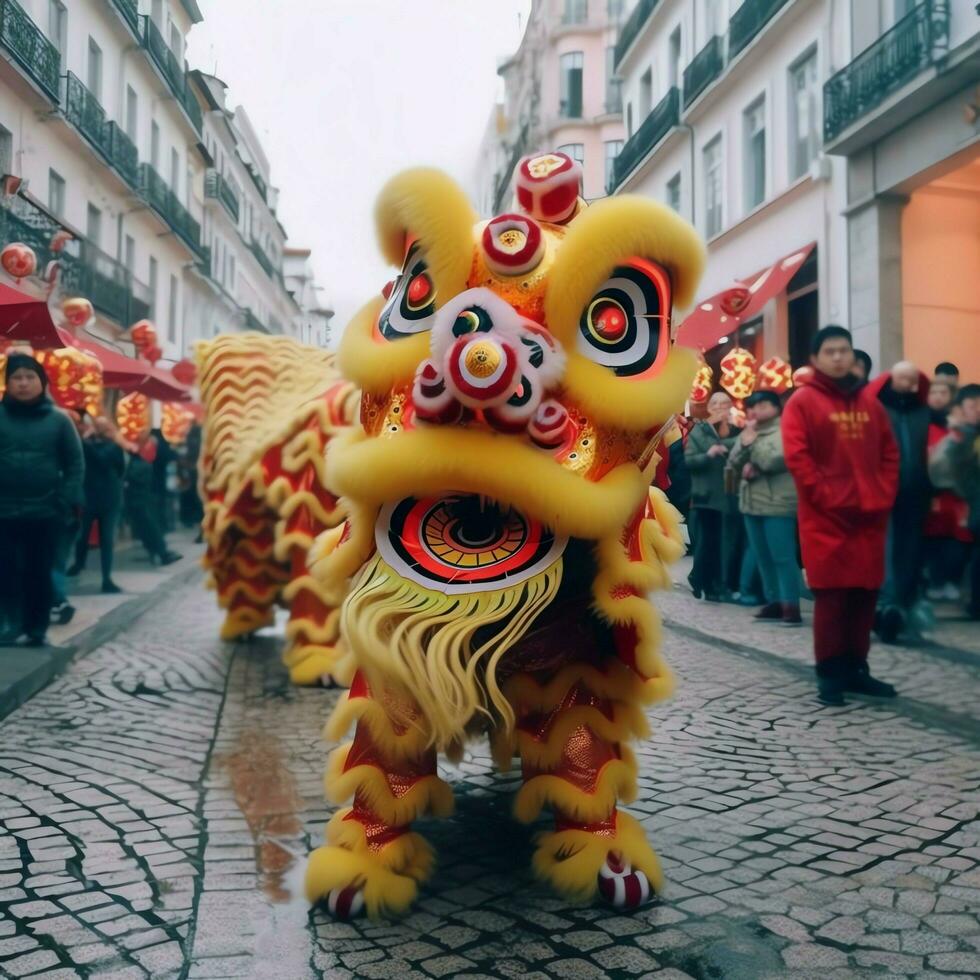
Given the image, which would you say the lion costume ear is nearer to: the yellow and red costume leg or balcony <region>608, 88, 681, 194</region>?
the yellow and red costume leg

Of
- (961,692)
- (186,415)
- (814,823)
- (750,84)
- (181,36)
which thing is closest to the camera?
(814,823)

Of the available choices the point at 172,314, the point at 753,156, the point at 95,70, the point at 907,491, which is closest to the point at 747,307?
the point at 753,156

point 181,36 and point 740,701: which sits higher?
point 181,36

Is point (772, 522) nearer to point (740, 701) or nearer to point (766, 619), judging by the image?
point (766, 619)

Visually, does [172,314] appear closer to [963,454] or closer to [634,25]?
[634,25]

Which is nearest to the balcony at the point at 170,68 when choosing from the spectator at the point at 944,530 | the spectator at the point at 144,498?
the spectator at the point at 144,498

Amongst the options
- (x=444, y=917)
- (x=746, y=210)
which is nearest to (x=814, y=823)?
(x=444, y=917)

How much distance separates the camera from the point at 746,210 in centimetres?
1753

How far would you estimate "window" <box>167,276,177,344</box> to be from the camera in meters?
28.9

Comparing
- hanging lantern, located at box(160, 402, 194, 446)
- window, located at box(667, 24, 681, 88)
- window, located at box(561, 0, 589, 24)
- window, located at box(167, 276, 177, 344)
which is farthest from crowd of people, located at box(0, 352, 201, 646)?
window, located at box(561, 0, 589, 24)

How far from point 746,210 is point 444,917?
16.5 m

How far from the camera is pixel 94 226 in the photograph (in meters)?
21.7

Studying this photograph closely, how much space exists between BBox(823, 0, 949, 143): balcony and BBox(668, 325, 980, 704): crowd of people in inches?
212

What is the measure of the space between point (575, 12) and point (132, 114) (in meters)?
18.4
